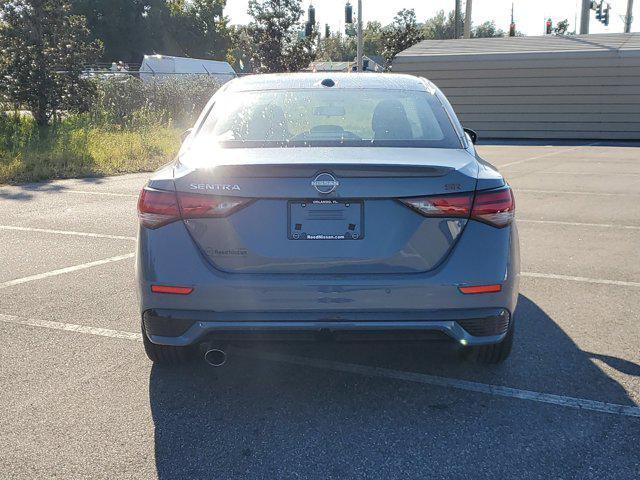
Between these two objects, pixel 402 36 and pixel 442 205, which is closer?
pixel 442 205

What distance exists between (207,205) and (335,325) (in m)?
0.79

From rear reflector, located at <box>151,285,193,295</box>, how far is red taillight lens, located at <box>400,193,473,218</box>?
1051 mm

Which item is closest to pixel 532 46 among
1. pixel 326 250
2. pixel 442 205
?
pixel 442 205

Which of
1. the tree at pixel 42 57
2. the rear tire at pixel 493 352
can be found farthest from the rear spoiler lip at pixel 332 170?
the tree at pixel 42 57

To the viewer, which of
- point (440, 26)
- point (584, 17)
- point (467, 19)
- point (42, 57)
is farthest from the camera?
point (440, 26)

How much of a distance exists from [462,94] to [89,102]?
13263 millimetres

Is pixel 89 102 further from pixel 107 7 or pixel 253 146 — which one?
pixel 107 7

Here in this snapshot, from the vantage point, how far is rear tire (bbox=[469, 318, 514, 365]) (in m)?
3.68

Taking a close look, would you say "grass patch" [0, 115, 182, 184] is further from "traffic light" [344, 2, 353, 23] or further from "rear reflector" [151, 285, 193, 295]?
"traffic light" [344, 2, 353, 23]

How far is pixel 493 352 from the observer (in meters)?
3.73

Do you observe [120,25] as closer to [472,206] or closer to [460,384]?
[460,384]

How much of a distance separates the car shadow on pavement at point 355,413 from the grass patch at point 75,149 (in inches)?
370

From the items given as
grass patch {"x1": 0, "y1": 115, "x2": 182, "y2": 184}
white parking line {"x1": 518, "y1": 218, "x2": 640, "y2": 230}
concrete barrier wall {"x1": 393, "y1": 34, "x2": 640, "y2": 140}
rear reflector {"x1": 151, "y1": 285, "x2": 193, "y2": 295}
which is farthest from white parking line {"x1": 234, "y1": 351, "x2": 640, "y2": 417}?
concrete barrier wall {"x1": 393, "y1": 34, "x2": 640, "y2": 140}

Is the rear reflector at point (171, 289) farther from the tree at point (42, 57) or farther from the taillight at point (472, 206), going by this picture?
the tree at point (42, 57)
